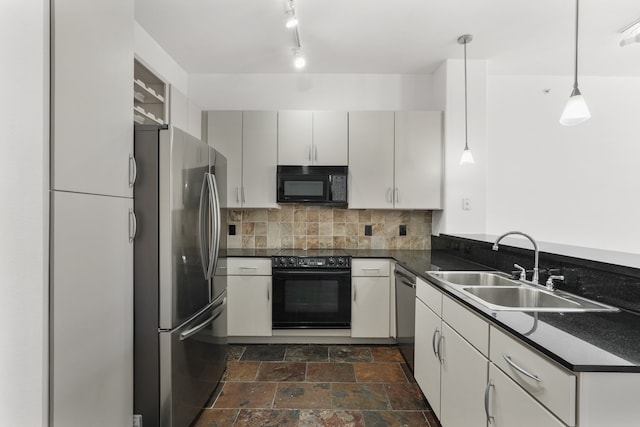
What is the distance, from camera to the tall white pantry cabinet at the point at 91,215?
1.10 m

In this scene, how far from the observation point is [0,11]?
92 centimetres

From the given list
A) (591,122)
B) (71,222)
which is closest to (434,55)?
(591,122)

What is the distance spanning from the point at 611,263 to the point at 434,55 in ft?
7.68

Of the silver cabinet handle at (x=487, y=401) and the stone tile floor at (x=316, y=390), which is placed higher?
the silver cabinet handle at (x=487, y=401)

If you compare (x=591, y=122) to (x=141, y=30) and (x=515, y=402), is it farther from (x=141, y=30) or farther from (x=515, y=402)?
(x=141, y=30)

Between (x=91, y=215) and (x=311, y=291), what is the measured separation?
200 cm

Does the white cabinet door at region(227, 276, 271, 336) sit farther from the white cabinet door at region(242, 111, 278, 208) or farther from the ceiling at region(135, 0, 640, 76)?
the ceiling at region(135, 0, 640, 76)

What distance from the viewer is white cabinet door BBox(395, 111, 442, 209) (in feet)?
10.3

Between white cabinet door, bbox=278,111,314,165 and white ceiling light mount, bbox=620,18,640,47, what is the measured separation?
2424 mm

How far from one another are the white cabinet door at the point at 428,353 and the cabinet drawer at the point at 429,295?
0.11 feet

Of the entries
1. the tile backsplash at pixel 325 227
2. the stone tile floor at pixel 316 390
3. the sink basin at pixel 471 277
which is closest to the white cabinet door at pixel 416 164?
the tile backsplash at pixel 325 227

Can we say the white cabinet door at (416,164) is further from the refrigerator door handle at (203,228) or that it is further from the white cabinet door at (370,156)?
the refrigerator door handle at (203,228)

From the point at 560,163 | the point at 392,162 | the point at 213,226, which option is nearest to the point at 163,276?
the point at 213,226

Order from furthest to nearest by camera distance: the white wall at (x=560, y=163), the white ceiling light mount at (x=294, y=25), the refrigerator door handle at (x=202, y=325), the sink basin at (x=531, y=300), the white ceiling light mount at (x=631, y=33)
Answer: the white wall at (x=560, y=163)
the white ceiling light mount at (x=631, y=33)
the white ceiling light mount at (x=294, y=25)
the refrigerator door handle at (x=202, y=325)
the sink basin at (x=531, y=300)
